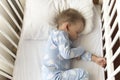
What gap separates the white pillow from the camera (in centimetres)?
142

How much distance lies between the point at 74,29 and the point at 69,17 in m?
0.07

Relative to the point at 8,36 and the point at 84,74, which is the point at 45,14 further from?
the point at 84,74

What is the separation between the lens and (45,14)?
143 centimetres

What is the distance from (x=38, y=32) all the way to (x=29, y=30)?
0.06 metres

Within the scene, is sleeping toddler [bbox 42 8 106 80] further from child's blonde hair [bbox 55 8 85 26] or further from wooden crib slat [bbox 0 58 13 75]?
wooden crib slat [bbox 0 58 13 75]

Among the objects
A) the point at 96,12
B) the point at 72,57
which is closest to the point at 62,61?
the point at 72,57

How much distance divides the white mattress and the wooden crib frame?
0.03 meters

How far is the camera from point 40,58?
4.47ft

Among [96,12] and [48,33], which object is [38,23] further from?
[96,12]

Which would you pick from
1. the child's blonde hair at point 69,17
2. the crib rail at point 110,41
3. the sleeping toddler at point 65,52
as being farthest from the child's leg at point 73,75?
the child's blonde hair at point 69,17

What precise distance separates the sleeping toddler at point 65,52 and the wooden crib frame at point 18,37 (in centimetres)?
11

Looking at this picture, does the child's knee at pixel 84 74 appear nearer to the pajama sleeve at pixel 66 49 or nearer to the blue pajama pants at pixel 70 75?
the blue pajama pants at pixel 70 75

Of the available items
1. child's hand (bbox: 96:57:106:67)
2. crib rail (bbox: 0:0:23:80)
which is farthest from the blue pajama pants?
crib rail (bbox: 0:0:23:80)

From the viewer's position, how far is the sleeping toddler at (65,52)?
121 cm
